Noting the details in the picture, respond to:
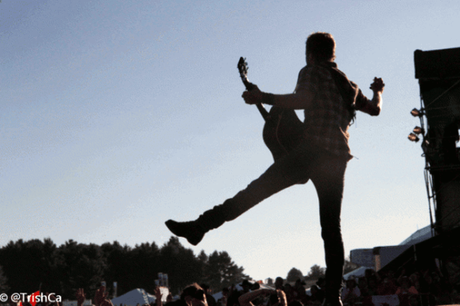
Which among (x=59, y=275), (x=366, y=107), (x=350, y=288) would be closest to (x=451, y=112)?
(x=350, y=288)

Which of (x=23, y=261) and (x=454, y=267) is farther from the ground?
(x=23, y=261)

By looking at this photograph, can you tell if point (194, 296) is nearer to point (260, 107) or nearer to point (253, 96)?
point (260, 107)

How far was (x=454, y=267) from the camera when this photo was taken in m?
18.6

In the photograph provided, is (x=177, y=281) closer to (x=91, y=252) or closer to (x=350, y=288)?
(x=91, y=252)

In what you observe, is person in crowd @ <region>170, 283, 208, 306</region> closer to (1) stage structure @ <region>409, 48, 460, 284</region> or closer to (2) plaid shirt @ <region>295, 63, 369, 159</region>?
(2) plaid shirt @ <region>295, 63, 369, 159</region>

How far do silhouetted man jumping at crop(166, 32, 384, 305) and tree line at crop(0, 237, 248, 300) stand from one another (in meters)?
79.2

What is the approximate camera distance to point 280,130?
3.64 m

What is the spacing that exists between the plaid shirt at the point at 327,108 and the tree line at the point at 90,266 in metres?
79.3

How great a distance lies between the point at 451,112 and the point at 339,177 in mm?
17559

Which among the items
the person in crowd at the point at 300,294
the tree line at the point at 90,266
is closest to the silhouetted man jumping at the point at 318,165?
the person in crowd at the point at 300,294

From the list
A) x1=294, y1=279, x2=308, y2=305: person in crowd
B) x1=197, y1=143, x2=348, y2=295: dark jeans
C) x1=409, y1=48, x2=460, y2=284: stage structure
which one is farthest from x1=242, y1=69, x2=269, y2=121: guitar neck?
x1=409, y1=48, x2=460, y2=284: stage structure

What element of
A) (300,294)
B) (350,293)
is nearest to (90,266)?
(300,294)

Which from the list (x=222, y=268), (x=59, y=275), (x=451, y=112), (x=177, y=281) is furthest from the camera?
(x=222, y=268)

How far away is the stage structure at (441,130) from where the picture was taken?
18.3 meters
